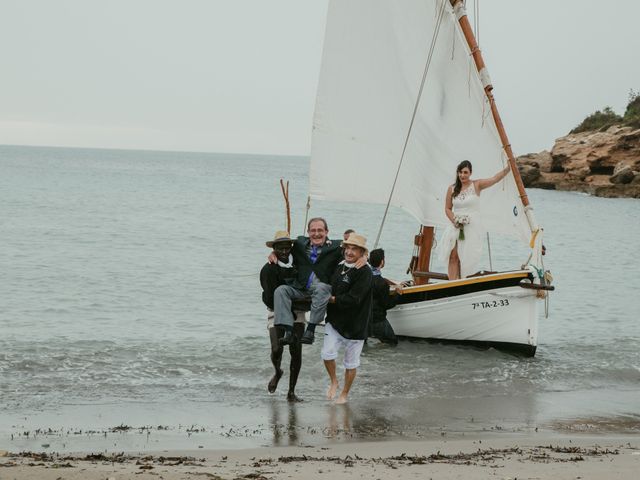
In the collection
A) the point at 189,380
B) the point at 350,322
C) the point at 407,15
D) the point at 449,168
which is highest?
the point at 407,15

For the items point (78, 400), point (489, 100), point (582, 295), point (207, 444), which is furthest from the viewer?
point (582, 295)

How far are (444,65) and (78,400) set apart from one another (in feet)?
25.5

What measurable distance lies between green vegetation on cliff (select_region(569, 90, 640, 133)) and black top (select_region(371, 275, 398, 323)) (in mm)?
60743

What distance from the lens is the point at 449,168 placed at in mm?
16391

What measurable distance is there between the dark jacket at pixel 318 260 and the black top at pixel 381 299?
3.25m

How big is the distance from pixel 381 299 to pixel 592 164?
2312 inches

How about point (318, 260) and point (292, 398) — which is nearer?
point (318, 260)

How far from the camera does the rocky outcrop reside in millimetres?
65812

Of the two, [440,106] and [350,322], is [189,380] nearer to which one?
[350,322]

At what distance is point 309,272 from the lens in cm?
1092

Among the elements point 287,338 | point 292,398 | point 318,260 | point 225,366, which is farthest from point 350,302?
point 225,366

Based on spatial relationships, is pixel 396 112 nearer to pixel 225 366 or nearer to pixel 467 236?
pixel 467 236

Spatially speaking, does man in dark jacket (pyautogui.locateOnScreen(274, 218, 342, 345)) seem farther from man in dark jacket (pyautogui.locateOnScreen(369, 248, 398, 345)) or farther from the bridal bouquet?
the bridal bouquet

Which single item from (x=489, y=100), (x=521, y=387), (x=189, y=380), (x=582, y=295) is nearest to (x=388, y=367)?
(x=521, y=387)
